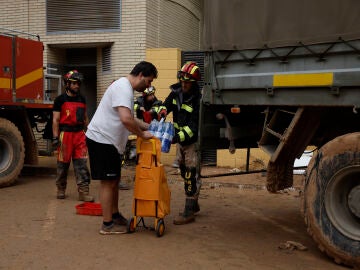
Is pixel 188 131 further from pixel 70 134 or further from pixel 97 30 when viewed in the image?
pixel 97 30

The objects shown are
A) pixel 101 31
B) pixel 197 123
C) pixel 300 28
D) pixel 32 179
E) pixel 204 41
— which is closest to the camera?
pixel 300 28

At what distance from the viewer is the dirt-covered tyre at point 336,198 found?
400cm

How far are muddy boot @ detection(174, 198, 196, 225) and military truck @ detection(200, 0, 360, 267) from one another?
861 mm

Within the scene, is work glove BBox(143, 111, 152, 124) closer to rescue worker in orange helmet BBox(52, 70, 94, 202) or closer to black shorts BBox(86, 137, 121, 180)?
rescue worker in orange helmet BBox(52, 70, 94, 202)

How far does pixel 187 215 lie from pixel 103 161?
133cm

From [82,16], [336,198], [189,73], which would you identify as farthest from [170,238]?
[82,16]

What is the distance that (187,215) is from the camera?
5.71 meters

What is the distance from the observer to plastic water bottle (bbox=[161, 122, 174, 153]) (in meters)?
5.25

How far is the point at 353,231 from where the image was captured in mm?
4051

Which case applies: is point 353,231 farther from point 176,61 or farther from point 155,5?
point 155,5

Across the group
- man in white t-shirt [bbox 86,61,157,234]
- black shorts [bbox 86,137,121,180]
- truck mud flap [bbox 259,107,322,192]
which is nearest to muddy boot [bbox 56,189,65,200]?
man in white t-shirt [bbox 86,61,157,234]

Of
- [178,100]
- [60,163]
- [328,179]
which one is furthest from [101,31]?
[328,179]

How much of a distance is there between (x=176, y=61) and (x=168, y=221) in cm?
528

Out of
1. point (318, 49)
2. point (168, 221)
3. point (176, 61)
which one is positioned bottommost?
point (168, 221)
